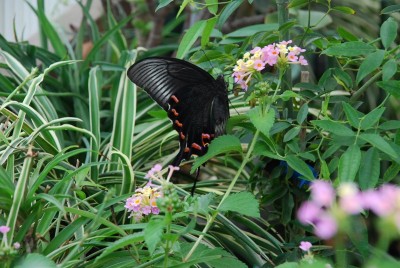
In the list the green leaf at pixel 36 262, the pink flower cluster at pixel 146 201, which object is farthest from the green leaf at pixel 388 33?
the green leaf at pixel 36 262

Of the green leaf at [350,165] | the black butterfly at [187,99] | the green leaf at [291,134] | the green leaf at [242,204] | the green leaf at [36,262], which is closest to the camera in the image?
the green leaf at [36,262]

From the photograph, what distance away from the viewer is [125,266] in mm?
1364

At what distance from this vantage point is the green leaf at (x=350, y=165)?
131 cm

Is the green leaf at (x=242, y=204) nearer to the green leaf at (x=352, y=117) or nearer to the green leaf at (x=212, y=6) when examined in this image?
the green leaf at (x=352, y=117)

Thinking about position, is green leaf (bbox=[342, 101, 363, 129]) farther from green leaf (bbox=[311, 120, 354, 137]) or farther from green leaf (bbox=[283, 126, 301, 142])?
green leaf (bbox=[283, 126, 301, 142])

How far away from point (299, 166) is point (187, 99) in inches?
14.4

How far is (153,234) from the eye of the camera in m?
1.08

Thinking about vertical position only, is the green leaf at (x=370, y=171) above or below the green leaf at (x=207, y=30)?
below

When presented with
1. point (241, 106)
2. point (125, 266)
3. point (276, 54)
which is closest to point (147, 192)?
point (125, 266)

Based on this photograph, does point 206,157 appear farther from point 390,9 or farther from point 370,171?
point 390,9

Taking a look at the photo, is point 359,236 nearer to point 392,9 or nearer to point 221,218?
point 221,218

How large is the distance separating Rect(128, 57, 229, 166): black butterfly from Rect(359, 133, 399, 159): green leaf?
0.42 meters

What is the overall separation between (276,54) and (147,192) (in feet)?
1.16

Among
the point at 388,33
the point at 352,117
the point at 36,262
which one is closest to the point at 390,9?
the point at 388,33
